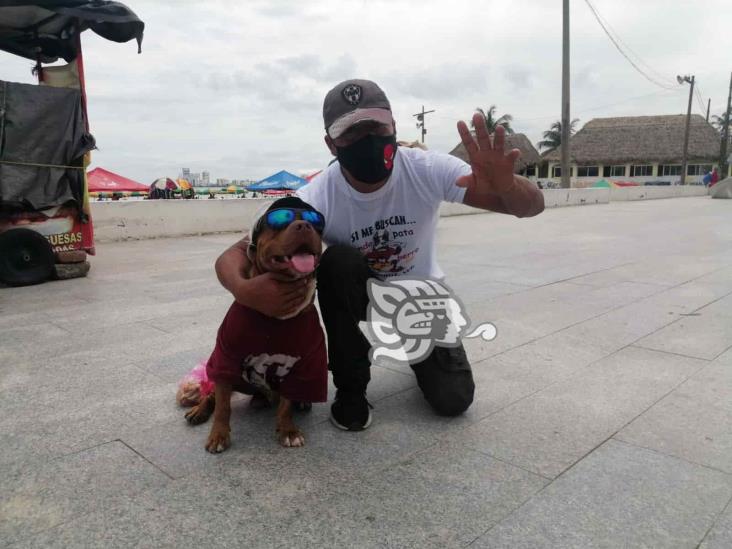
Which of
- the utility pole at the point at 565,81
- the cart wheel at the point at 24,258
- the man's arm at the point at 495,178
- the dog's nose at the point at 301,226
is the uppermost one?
the utility pole at the point at 565,81

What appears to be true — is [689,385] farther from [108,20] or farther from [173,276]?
[108,20]

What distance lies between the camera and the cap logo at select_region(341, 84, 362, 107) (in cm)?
239

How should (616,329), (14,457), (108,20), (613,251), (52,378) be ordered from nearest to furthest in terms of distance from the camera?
(14,457) → (52,378) → (616,329) → (108,20) → (613,251)

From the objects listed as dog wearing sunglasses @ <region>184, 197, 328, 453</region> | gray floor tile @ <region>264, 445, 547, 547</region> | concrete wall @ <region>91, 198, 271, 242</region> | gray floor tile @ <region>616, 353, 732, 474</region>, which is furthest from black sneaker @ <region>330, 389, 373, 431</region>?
concrete wall @ <region>91, 198, 271, 242</region>

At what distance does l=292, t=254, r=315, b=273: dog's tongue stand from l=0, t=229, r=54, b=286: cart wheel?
17.6 feet


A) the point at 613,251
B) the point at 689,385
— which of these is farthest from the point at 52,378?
the point at 613,251

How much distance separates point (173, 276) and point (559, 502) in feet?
18.6

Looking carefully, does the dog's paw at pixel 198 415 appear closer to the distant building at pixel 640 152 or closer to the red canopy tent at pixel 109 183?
the red canopy tent at pixel 109 183

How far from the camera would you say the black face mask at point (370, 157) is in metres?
2.42

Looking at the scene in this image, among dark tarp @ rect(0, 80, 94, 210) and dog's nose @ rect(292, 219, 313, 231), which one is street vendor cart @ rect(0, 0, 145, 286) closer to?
dark tarp @ rect(0, 80, 94, 210)

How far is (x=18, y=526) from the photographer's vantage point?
1.75 m

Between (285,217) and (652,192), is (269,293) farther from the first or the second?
(652,192)

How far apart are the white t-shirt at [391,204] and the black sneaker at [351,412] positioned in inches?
23.7

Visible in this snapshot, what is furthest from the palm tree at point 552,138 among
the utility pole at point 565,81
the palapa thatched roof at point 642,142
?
the utility pole at point 565,81
